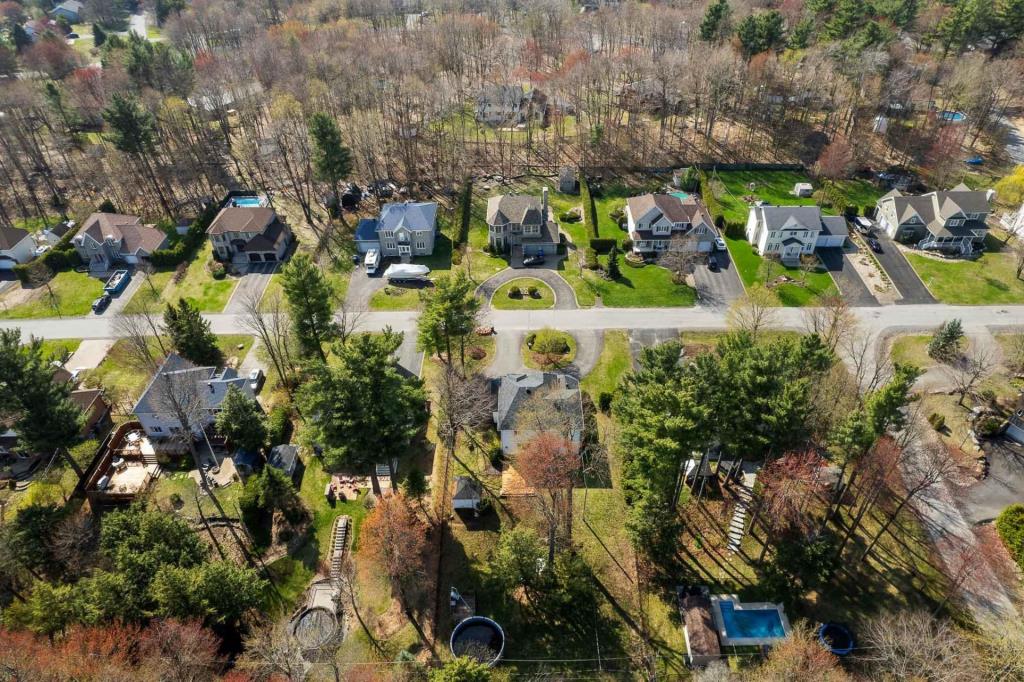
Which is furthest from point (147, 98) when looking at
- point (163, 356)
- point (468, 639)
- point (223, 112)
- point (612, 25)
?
point (468, 639)

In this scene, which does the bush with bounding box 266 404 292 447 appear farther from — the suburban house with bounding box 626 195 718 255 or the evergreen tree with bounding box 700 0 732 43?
the evergreen tree with bounding box 700 0 732 43

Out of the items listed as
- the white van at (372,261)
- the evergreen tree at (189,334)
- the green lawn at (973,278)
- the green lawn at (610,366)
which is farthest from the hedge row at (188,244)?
the green lawn at (973,278)

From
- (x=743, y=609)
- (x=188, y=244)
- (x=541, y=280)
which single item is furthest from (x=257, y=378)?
(x=743, y=609)

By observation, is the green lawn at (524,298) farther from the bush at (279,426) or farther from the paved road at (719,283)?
the bush at (279,426)

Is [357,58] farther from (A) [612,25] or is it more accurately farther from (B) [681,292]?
(B) [681,292]

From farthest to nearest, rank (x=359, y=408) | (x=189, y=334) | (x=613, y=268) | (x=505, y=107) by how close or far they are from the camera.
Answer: (x=505, y=107)
(x=613, y=268)
(x=189, y=334)
(x=359, y=408)

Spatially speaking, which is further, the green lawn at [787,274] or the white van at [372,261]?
the white van at [372,261]

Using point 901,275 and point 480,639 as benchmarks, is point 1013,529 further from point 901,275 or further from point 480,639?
point 480,639
